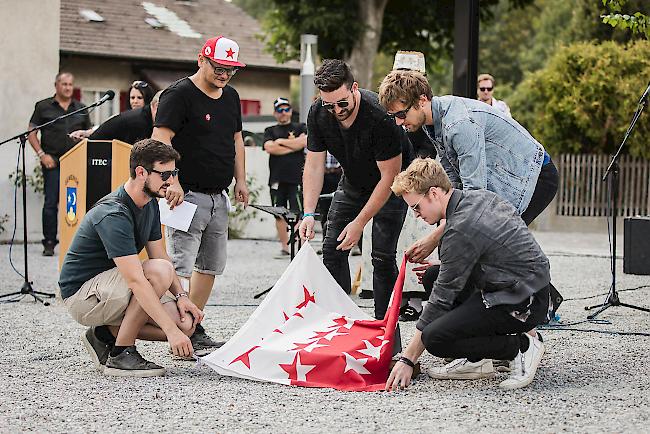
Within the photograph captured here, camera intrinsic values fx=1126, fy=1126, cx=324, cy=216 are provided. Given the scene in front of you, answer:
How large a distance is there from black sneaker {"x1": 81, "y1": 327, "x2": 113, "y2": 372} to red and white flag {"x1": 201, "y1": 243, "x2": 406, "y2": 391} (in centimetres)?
60

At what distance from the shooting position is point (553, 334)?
7453 millimetres

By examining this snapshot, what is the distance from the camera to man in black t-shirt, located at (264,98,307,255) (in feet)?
45.5

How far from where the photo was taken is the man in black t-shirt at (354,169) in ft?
20.1

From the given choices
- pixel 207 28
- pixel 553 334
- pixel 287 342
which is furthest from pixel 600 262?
pixel 207 28

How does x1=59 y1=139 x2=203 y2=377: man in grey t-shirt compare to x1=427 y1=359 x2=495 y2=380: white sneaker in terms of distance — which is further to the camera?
x1=427 y1=359 x2=495 y2=380: white sneaker

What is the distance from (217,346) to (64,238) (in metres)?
3.06

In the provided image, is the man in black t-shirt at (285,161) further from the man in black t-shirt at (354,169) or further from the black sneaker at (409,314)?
the man in black t-shirt at (354,169)

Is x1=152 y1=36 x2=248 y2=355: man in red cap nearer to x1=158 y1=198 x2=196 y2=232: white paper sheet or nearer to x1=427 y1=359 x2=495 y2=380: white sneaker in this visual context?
x1=158 y1=198 x2=196 y2=232: white paper sheet

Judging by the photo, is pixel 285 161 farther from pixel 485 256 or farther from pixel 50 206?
pixel 485 256

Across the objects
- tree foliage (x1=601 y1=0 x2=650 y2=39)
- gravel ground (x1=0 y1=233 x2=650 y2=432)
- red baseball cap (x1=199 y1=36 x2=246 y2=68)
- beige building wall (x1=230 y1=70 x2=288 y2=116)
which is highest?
beige building wall (x1=230 y1=70 x2=288 y2=116)

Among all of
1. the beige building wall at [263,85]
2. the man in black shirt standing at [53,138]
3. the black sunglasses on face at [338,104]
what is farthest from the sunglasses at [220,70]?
the beige building wall at [263,85]

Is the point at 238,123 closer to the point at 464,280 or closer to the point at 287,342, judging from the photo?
the point at 287,342

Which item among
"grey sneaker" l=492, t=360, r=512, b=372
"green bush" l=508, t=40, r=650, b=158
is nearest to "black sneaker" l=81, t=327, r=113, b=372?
"grey sneaker" l=492, t=360, r=512, b=372

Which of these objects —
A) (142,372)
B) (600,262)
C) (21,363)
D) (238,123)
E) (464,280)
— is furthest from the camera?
(600,262)
